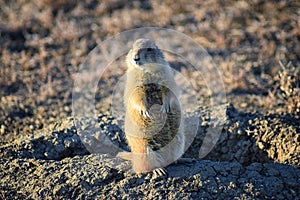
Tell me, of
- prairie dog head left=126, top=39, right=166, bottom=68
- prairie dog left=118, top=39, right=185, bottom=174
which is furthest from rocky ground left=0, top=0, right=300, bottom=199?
prairie dog head left=126, top=39, right=166, bottom=68

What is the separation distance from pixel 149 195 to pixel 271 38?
5683 millimetres

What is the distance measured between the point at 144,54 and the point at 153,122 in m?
0.92

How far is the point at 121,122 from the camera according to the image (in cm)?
577

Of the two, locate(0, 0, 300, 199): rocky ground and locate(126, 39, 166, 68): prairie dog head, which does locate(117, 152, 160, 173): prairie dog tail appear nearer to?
locate(0, 0, 300, 199): rocky ground

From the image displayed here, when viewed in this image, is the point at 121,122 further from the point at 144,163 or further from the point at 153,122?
the point at 144,163

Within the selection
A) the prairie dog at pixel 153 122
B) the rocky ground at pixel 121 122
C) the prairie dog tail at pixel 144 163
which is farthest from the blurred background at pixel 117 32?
the prairie dog tail at pixel 144 163

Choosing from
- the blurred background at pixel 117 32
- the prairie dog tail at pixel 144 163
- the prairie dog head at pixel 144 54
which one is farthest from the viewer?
the blurred background at pixel 117 32

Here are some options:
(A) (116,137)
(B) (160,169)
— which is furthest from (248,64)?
(B) (160,169)

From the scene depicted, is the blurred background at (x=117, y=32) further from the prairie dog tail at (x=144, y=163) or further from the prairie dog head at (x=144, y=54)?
the prairie dog tail at (x=144, y=163)

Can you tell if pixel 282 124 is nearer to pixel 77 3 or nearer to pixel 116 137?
pixel 116 137

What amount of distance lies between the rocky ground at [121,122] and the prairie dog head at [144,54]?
1029 mm

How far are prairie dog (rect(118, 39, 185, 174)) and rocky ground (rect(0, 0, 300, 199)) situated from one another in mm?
163

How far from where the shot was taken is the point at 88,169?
4590mm

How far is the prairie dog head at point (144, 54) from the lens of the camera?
16.7 feet
